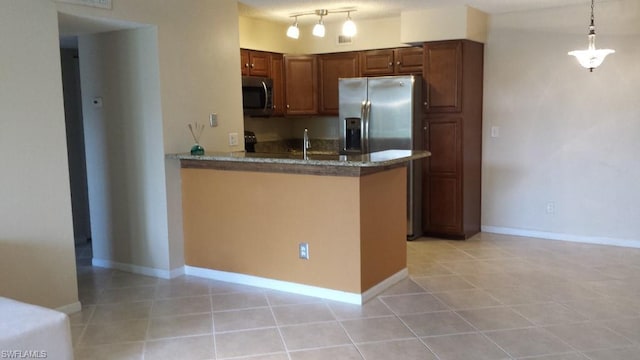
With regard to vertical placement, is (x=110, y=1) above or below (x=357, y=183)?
above

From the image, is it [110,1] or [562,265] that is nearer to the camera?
[110,1]

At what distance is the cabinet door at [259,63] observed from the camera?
596 cm

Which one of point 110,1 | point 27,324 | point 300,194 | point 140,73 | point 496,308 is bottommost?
point 496,308

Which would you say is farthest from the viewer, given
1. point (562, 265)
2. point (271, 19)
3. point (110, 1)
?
point (271, 19)

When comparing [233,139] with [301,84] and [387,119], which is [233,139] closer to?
[387,119]

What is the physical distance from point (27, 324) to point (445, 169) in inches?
165

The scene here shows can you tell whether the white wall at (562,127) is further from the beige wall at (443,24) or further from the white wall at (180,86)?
the white wall at (180,86)

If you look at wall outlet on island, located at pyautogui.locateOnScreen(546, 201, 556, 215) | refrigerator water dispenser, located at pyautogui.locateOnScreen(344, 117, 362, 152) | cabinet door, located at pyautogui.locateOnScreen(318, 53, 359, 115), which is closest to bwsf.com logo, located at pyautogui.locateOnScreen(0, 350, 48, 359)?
refrigerator water dispenser, located at pyautogui.locateOnScreen(344, 117, 362, 152)

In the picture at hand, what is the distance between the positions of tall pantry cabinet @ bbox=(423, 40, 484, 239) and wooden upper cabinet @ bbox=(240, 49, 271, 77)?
176 centimetres

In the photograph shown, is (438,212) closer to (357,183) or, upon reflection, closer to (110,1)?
(357,183)

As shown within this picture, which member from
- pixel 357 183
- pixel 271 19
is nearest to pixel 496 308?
pixel 357 183

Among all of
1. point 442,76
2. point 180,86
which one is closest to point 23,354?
point 180,86

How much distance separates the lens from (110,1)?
384 centimetres

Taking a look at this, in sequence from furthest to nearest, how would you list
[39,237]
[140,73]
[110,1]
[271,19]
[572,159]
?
1. [271,19]
2. [572,159]
3. [140,73]
4. [110,1]
5. [39,237]
